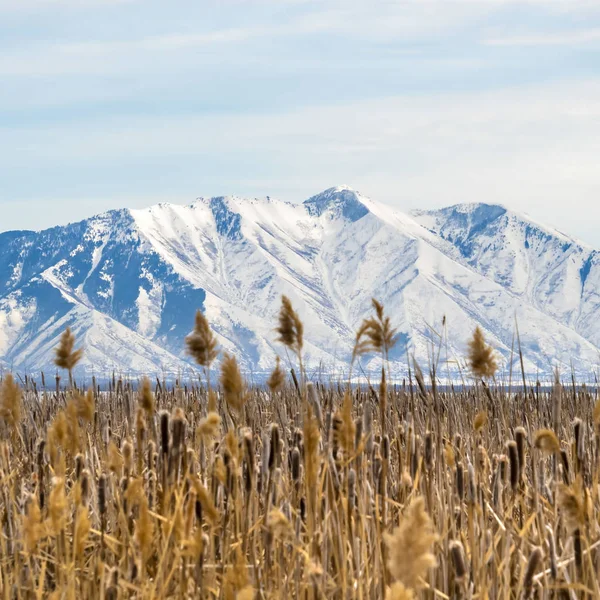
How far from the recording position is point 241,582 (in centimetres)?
219

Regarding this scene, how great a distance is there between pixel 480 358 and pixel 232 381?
1.14 metres

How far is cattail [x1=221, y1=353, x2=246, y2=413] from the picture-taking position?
2844 millimetres

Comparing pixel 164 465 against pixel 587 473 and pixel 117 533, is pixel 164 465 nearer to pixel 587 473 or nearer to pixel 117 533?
pixel 117 533

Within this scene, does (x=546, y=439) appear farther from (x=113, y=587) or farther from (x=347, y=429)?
(x=113, y=587)

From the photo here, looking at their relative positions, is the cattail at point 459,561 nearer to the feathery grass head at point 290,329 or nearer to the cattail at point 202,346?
the feathery grass head at point 290,329

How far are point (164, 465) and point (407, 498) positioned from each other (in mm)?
1155

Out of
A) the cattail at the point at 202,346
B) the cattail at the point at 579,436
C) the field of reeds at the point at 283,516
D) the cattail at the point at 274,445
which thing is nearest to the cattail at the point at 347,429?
the field of reeds at the point at 283,516

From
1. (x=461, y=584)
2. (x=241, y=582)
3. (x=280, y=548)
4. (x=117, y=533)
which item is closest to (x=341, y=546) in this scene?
(x=280, y=548)

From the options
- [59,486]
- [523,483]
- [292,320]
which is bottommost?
[523,483]

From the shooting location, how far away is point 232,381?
2.86 metres

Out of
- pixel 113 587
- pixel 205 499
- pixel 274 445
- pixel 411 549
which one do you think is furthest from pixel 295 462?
pixel 411 549

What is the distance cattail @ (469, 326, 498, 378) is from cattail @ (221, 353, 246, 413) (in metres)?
1.09

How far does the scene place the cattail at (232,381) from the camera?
2.84 m

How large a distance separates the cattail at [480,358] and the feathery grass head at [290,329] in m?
0.96
